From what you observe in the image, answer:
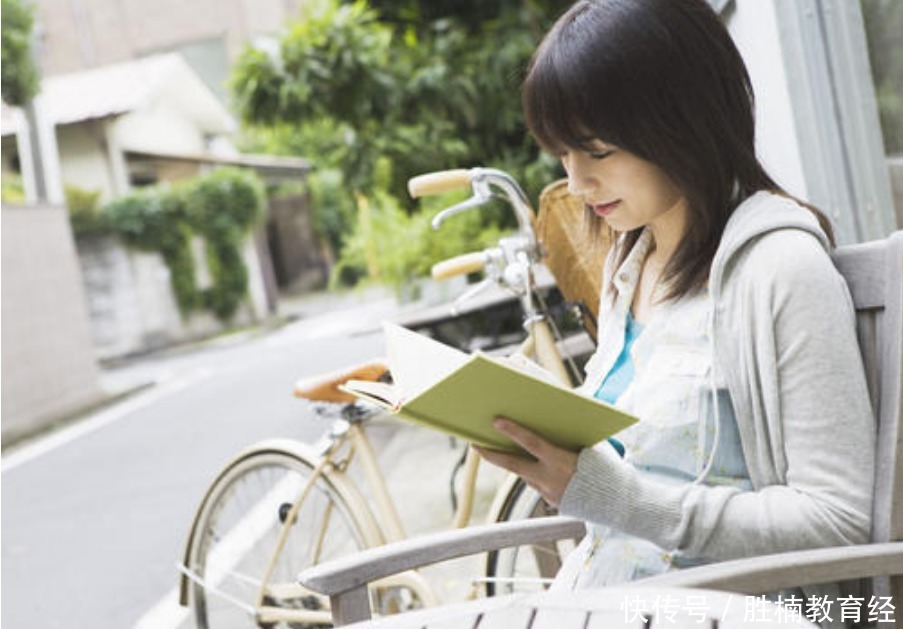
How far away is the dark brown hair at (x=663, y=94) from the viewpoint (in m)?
1.09

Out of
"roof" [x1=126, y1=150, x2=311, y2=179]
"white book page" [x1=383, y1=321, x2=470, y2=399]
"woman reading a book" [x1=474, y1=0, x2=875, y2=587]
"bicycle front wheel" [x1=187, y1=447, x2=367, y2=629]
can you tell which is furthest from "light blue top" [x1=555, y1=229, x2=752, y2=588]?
"roof" [x1=126, y1=150, x2=311, y2=179]

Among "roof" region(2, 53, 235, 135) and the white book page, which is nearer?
the white book page

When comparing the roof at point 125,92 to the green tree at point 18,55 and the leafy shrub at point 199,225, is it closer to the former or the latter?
the leafy shrub at point 199,225

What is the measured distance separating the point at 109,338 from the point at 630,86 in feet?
50.2

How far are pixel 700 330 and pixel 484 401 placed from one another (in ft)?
1.10

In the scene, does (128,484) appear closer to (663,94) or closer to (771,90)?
(771,90)

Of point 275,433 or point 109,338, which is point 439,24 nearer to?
point 275,433

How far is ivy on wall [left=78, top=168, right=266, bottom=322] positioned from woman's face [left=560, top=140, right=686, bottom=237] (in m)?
15.5

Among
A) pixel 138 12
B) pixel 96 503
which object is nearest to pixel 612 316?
pixel 96 503

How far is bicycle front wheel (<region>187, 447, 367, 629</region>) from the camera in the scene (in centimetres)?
234

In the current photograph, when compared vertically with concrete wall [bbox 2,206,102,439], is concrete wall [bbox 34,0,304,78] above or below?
above

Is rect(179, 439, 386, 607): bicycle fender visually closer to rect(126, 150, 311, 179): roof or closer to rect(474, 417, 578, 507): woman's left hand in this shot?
rect(474, 417, 578, 507): woman's left hand

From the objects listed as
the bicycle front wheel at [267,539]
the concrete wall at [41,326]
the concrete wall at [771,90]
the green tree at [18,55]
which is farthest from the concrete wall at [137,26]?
the bicycle front wheel at [267,539]

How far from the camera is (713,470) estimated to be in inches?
43.8
